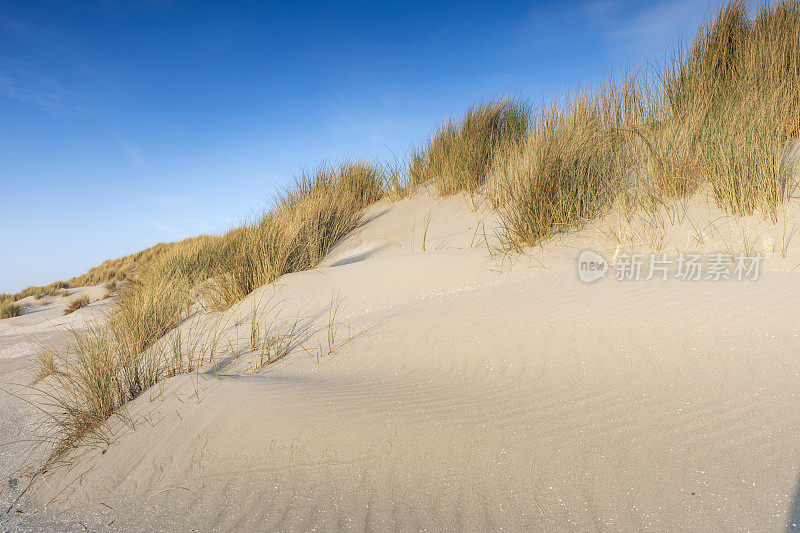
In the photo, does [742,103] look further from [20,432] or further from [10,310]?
[10,310]

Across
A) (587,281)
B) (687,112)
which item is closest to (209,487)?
(587,281)

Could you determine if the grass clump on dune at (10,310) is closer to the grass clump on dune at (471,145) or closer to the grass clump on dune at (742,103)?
the grass clump on dune at (471,145)

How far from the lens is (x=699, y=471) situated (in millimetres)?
1645

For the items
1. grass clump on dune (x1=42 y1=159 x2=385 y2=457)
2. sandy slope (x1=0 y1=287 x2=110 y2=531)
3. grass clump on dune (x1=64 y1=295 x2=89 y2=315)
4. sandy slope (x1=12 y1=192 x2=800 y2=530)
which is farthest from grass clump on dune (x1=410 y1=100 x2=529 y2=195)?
grass clump on dune (x1=64 y1=295 x2=89 y2=315)

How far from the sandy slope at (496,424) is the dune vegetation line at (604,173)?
0.74 metres

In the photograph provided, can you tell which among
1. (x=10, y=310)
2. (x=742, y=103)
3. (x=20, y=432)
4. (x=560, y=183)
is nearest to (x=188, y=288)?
(x=20, y=432)

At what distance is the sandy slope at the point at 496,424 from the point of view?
5.30 ft

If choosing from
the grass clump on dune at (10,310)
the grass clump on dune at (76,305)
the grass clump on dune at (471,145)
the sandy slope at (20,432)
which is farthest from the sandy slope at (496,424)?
the grass clump on dune at (10,310)

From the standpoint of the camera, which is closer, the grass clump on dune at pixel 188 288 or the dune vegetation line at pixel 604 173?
the grass clump on dune at pixel 188 288

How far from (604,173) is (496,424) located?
3.79 m

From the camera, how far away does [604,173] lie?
4898mm

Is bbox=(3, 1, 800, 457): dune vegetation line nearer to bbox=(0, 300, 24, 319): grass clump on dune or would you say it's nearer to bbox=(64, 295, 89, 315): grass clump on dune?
bbox=(64, 295, 89, 315): grass clump on dune

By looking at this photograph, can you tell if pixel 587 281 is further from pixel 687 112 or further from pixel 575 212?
pixel 687 112

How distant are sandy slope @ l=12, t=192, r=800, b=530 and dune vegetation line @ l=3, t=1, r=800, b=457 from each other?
0.74m
